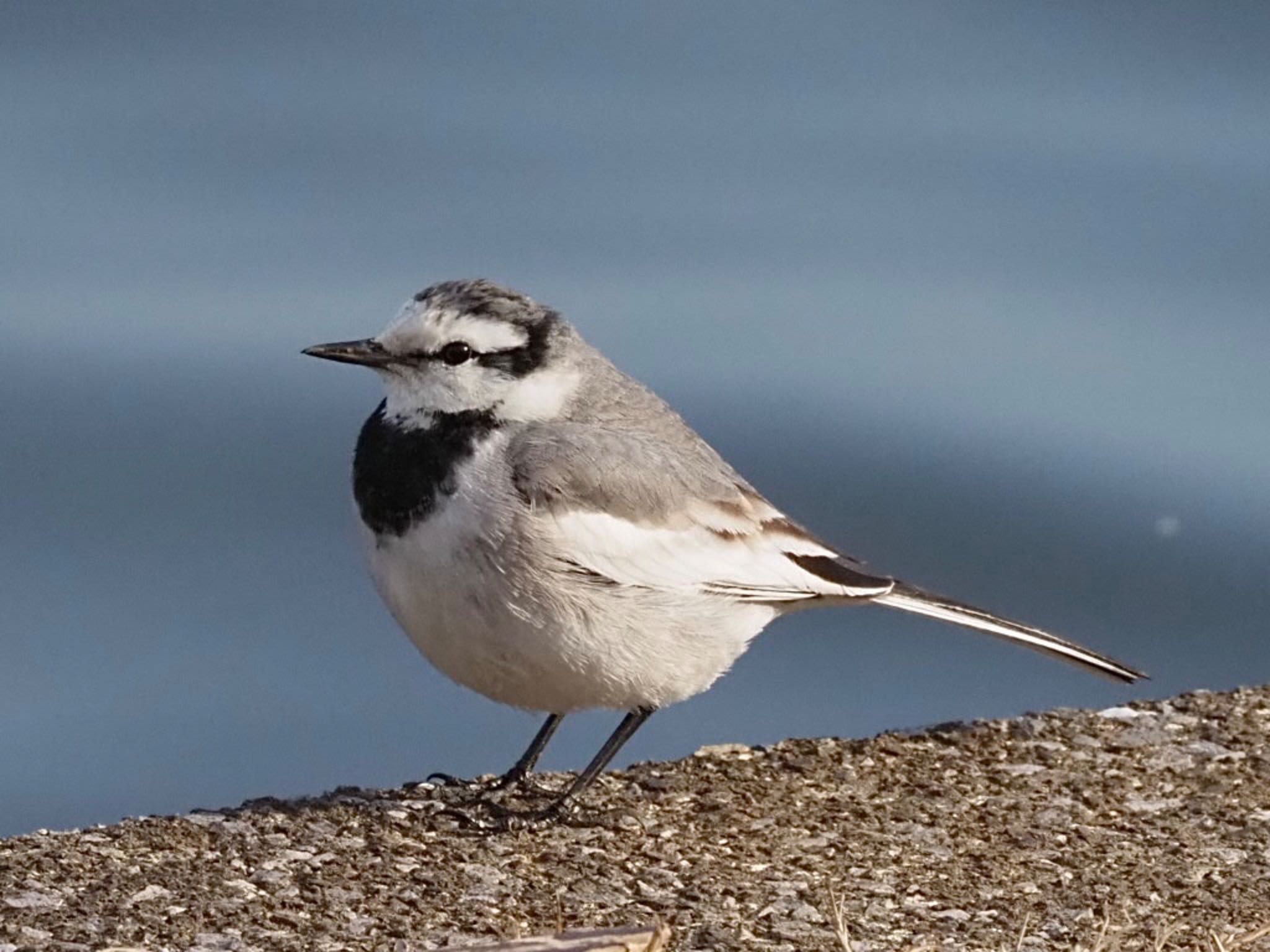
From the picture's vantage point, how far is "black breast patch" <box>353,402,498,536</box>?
6.02 m

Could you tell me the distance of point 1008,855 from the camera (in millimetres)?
5797

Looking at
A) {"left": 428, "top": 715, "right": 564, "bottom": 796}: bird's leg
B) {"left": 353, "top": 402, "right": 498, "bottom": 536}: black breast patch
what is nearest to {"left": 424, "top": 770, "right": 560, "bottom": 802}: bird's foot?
{"left": 428, "top": 715, "right": 564, "bottom": 796}: bird's leg

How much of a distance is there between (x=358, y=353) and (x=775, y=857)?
5.97 feet

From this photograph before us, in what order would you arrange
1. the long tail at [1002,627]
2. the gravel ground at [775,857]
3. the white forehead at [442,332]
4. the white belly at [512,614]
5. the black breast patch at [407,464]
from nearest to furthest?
1. the gravel ground at [775,857]
2. the white belly at [512,614]
3. the black breast patch at [407,464]
4. the white forehead at [442,332]
5. the long tail at [1002,627]

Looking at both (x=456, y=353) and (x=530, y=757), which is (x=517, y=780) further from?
(x=456, y=353)

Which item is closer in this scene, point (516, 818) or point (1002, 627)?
point (516, 818)

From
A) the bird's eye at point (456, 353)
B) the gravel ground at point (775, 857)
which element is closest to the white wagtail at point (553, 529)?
the bird's eye at point (456, 353)

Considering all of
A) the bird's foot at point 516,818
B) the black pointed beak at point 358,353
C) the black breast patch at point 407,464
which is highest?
the black pointed beak at point 358,353

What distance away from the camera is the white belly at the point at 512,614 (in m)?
5.87

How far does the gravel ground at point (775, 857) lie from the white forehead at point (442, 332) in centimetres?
125

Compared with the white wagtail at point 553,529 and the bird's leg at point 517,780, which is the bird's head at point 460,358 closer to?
the white wagtail at point 553,529

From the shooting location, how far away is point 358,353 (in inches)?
249

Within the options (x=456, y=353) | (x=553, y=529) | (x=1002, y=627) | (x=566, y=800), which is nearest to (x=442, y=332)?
(x=456, y=353)

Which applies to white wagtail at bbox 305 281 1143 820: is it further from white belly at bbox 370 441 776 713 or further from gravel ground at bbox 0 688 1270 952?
gravel ground at bbox 0 688 1270 952
